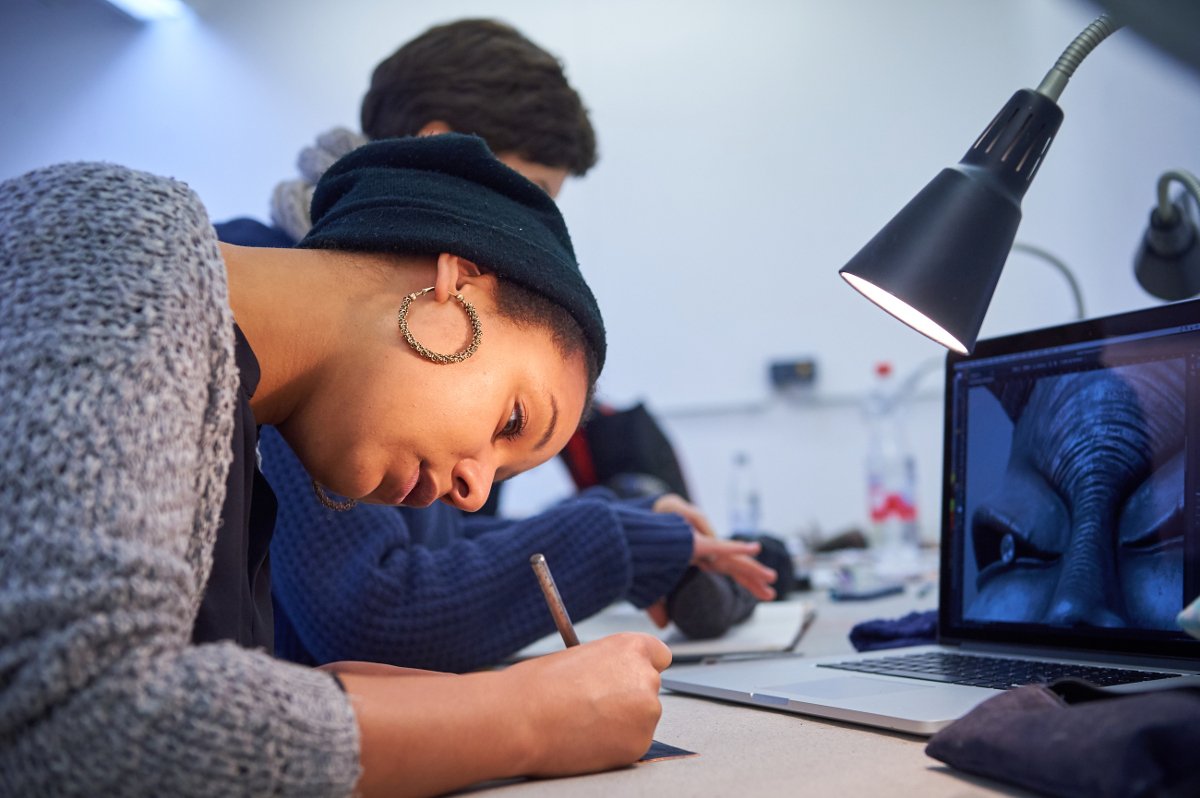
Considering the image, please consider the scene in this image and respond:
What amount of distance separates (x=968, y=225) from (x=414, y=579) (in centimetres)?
63

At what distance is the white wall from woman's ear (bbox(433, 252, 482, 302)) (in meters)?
2.67

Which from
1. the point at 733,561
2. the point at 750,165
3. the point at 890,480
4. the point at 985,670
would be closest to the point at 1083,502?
the point at 985,670

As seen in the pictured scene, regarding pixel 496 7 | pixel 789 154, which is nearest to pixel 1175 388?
pixel 789 154

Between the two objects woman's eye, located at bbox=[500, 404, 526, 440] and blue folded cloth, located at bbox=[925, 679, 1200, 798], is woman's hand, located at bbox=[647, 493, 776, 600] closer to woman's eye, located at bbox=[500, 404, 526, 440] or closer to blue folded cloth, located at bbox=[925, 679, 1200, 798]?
woman's eye, located at bbox=[500, 404, 526, 440]

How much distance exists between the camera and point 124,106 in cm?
236

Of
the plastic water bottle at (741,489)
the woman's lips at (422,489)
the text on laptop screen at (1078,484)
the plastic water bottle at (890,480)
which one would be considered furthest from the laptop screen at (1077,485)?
the plastic water bottle at (741,489)

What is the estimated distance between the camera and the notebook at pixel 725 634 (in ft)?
3.77

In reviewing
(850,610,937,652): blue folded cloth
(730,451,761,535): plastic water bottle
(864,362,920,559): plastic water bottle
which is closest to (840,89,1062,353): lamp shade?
(850,610,937,652): blue folded cloth

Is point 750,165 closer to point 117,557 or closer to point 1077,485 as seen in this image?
point 1077,485

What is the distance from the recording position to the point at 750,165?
3840mm

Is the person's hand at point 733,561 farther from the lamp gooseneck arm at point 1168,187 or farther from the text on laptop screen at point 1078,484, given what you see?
the lamp gooseneck arm at point 1168,187

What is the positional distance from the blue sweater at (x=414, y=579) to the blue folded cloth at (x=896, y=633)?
26 cm

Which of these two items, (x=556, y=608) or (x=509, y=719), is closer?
(x=509, y=719)

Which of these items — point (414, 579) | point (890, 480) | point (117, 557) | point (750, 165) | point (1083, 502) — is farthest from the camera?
point (750, 165)
